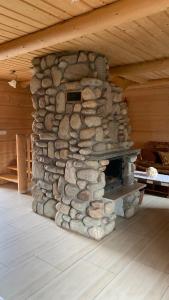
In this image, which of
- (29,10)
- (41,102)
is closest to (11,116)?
(41,102)

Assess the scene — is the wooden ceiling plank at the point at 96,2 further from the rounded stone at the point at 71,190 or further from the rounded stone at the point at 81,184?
the rounded stone at the point at 71,190

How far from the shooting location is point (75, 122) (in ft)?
10.7

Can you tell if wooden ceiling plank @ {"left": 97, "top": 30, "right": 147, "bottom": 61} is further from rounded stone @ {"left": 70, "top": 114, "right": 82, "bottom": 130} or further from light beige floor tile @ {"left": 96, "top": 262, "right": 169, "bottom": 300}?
light beige floor tile @ {"left": 96, "top": 262, "right": 169, "bottom": 300}

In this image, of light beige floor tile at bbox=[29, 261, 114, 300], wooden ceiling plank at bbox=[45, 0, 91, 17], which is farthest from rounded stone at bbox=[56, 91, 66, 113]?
light beige floor tile at bbox=[29, 261, 114, 300]

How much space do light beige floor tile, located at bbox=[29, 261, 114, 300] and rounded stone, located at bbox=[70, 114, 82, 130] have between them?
64.5 inches

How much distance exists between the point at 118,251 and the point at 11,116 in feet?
13.9

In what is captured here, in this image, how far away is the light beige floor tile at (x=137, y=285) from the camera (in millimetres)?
2219

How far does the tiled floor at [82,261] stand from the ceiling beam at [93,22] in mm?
2310

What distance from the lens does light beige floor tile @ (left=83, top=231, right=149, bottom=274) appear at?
2.70m

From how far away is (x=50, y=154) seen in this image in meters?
3.66

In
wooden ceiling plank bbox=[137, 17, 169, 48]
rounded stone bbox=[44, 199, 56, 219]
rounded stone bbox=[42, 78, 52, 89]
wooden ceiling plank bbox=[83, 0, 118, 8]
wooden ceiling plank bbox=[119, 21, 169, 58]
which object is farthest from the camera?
rounded stone bbox=[44, 199, 56, 219]

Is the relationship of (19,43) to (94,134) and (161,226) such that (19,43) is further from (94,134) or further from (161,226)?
(161,226)

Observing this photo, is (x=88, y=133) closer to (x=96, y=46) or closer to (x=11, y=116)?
(x=96, y=46)

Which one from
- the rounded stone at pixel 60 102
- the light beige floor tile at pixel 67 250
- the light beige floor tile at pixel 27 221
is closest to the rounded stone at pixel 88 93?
the rounded stone at pixel 60 102
